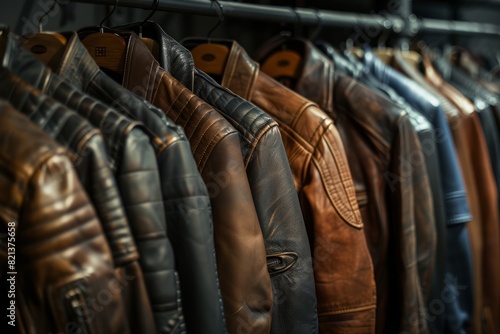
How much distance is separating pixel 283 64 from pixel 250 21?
0.41 meters

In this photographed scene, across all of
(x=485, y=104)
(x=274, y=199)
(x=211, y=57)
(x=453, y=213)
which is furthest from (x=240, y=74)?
(x=485, y=104)

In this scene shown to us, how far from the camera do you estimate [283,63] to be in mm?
1635

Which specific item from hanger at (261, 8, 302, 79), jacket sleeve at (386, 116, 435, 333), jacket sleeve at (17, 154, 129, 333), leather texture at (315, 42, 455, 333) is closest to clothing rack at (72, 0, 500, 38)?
hanger at (261, 8, 302, 79)

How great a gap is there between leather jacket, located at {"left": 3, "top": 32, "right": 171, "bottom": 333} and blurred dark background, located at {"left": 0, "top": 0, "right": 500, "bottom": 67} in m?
0.58

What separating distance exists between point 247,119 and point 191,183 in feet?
0.78

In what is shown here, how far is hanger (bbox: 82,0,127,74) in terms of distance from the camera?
4.08 ft

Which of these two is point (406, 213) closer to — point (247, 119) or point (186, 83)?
point (247, 119)

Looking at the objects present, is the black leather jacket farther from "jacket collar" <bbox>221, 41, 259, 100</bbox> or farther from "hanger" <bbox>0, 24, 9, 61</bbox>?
"hanger" <bbox>0, 24, 9, 61</bbox>

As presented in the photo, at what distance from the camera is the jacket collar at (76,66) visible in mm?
1096

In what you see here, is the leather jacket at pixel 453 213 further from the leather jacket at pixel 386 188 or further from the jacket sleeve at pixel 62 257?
the jacket sleeve at pixel 62 257

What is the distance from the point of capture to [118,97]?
1060mm

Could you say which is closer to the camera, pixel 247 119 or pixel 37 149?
pixel 37 149

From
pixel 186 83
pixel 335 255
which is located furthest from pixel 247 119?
pixel 335 255

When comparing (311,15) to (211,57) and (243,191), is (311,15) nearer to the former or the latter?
(211,57)
